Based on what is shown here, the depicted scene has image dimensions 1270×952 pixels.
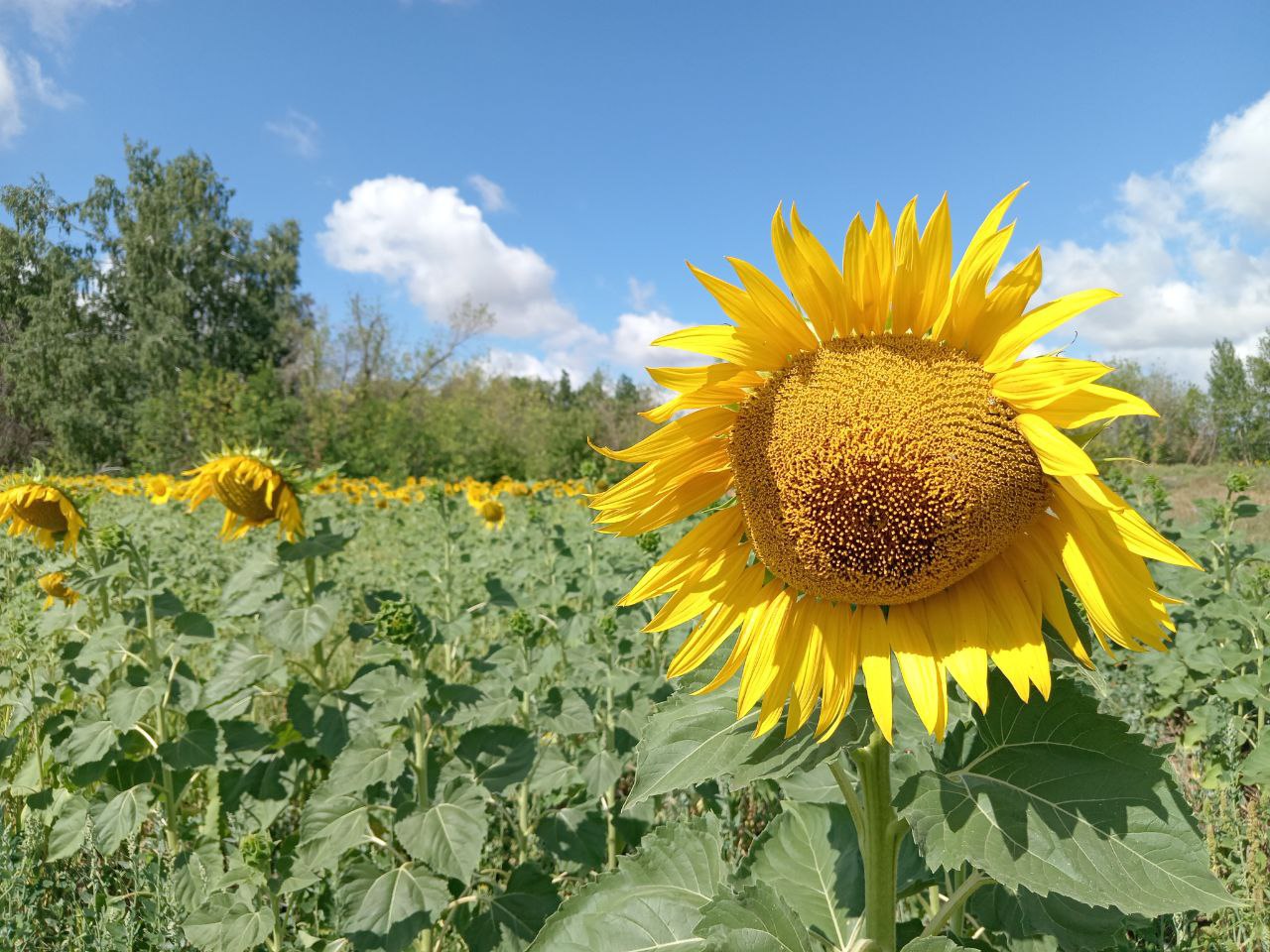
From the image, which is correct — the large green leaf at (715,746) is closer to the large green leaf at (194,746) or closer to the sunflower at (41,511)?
the large green leaf at (194,746)

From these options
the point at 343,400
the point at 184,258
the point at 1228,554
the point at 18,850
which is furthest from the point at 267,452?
the point at 184,258

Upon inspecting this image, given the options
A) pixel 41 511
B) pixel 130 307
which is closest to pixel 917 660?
pixel 41 511

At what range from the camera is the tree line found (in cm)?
1112

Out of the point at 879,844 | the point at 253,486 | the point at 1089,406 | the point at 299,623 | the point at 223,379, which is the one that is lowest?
the point at 879,844

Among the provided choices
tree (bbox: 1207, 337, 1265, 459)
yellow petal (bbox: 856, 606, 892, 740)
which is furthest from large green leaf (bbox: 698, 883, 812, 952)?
tree (bbox: 1207, 337, 1265, 459)

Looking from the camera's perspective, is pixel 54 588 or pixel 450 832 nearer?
pixel 450 832

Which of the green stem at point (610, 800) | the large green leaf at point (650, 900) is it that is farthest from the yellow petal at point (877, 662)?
the green stem at point (610, 800)

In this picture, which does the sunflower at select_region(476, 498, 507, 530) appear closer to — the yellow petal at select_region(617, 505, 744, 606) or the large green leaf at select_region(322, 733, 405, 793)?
the large green leaf at select_region(322, 733, 405, 793)

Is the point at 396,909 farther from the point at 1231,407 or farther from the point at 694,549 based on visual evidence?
the point at 1231,407

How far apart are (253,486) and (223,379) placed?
2697 centimetres

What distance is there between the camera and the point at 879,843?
4.07ft

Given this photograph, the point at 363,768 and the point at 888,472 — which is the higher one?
the point at 888,472

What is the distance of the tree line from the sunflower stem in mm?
7204

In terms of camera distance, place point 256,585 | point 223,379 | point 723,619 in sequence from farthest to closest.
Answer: point 223,379 < point 256,585 < point 723,619
